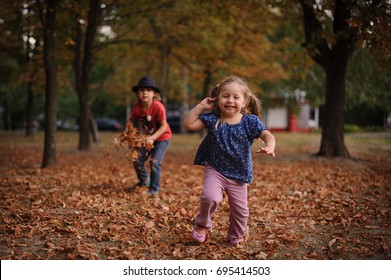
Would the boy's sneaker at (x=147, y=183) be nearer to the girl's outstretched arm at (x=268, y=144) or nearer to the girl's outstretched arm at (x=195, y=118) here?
the girl's outstretched arm at (x=195, y=118)

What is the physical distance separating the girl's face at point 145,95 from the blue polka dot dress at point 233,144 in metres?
2.37

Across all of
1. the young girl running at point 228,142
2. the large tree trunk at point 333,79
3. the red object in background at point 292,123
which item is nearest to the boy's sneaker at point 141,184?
the young girl running at point 228,142

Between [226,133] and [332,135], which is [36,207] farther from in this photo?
[332,135]

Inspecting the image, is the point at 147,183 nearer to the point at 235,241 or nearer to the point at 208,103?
the point at 235,241

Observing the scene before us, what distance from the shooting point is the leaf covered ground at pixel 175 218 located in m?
3.93

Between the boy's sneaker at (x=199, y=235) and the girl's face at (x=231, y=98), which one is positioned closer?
the girl's face at (x=231, y=98)

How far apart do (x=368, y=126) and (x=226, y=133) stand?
33.7 m

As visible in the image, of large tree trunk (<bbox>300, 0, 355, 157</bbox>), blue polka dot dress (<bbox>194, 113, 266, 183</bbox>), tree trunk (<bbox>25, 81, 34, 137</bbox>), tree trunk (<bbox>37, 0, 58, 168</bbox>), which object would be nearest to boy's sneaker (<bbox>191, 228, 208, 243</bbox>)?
blue polka dot dress (<bbox>194, 113, 266, 183</bbox>)

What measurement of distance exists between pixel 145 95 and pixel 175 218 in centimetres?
204
